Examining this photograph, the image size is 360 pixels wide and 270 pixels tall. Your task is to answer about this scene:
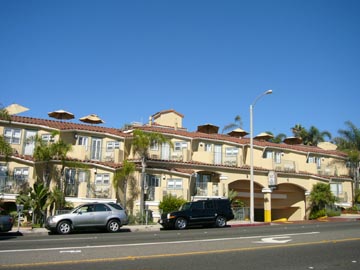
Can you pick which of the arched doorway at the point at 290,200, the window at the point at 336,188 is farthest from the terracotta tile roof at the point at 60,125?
the window at the point at 336,188

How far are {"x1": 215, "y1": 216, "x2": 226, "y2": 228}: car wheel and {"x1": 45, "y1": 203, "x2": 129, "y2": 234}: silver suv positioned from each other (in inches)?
220

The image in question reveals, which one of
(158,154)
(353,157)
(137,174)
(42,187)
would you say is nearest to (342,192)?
(353,157)

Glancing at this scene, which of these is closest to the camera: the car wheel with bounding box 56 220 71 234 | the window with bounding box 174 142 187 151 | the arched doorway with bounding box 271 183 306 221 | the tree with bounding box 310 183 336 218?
the car wheel with bounding box 56 220 71 234

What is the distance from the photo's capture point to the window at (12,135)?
33.2 metres

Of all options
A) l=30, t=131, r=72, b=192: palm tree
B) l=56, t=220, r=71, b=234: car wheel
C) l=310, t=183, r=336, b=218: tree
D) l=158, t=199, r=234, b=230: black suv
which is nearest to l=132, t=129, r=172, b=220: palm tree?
l=30, t=131, r=72, b=192: palm tree

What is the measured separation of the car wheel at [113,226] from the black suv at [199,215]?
296 cm

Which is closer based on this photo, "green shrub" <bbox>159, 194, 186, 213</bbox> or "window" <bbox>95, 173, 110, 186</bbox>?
"green shrub" <bbox>159, 194, 186, 213</bbox>

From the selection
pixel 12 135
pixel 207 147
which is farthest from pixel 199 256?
pixel 207 147

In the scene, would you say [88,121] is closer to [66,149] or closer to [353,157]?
[66,149]

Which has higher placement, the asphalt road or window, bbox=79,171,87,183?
window, bbox=79,171,87,183

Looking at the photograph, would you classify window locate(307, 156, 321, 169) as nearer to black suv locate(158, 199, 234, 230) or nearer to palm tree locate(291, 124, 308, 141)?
palm tree locate(291, 124, 308, 141)

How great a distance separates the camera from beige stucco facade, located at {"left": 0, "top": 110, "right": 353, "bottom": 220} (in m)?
31.6

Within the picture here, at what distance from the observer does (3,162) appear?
101ft

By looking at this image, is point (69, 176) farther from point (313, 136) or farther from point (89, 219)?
point (313, 136)
